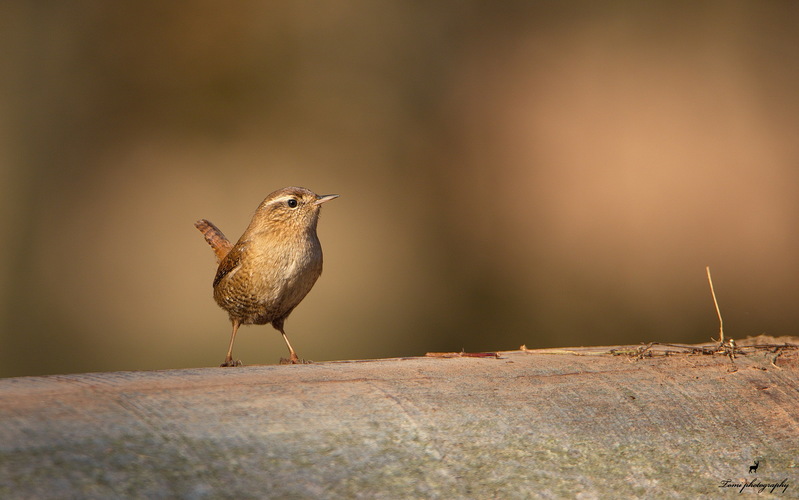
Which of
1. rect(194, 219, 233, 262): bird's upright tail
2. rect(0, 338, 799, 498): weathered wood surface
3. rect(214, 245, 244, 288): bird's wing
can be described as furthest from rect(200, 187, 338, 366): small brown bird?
rect(0, 338, 799, 498): weathered wood surface

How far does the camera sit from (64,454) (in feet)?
4.64

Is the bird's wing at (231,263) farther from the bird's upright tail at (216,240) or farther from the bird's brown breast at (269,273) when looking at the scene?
the bird's upright tail at (216,240)

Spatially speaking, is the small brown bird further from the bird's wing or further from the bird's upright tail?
the bird's upright tail

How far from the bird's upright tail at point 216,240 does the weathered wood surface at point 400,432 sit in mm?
1976

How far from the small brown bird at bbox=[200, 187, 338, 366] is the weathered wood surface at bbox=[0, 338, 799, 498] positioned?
105cm

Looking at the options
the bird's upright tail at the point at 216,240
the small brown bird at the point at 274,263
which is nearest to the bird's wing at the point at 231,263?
the small brown bird at the point at 274,263

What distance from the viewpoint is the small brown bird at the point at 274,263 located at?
325 centimetres

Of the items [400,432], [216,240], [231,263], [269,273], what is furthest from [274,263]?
[400,432]

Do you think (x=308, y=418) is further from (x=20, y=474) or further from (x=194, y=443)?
(x=20, y=474)

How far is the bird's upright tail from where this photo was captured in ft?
13.5

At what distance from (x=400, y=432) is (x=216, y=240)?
2.67 metres

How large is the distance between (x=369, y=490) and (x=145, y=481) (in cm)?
36

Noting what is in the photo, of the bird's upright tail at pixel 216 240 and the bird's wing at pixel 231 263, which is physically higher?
the bird's upright tail at pixel 216 240

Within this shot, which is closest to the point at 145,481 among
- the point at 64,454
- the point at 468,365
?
the point at 64,454
